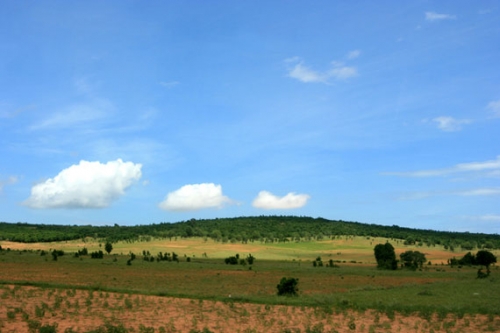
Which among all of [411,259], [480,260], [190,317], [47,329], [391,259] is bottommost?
[411,259]

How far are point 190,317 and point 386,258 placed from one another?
75.0 m

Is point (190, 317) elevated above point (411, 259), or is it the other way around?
point (190, 317)

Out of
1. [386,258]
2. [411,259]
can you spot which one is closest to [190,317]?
[386,258]

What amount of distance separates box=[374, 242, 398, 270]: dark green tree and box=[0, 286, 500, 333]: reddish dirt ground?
62.4 meters

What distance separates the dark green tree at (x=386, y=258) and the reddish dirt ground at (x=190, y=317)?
62.4 m

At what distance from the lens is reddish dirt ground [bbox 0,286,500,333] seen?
21234 millimetres

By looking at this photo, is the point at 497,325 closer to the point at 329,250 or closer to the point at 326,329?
the point at 326,329

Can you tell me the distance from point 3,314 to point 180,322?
858cm

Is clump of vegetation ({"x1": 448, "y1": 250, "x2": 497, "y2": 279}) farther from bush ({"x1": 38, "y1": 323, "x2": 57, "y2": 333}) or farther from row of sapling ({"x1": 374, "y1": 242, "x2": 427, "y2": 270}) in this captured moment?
bush ({"x1": 38, "y1": 323, "x2": 57, "y2": 333})

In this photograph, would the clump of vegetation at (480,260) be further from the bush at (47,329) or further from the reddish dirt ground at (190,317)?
the bush at (47,329)

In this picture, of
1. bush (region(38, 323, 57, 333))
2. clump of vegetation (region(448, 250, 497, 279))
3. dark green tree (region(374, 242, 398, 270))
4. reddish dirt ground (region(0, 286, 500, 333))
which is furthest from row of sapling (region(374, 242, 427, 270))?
bush (region(38, 323, 57, 333))

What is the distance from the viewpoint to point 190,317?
78.4ft

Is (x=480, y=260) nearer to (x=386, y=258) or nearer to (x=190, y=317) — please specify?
(x=386, y=258)

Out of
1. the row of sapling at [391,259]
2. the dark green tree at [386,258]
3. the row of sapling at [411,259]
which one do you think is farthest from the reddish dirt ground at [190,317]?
the row of sapling at [411,259]
